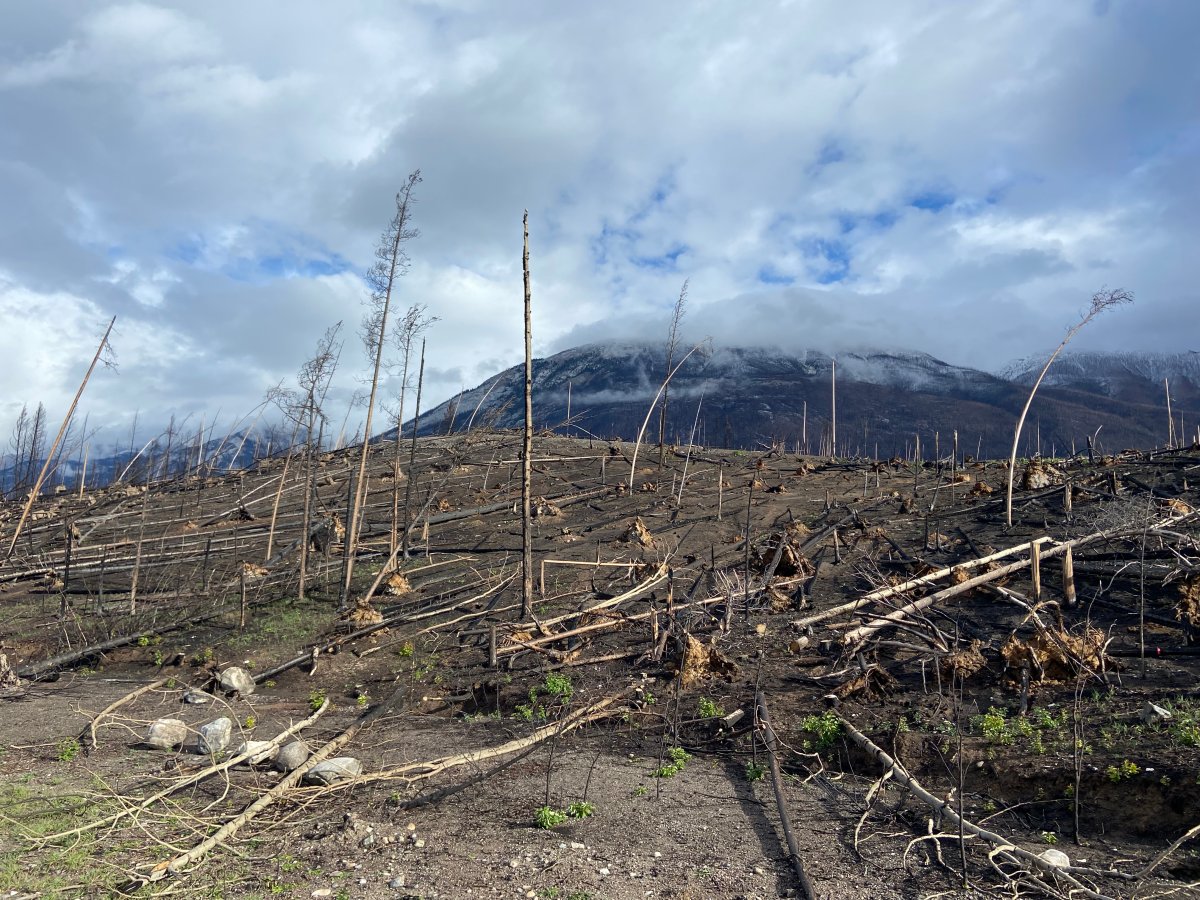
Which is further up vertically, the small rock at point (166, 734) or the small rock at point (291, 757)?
the small rock at point (291, 757)

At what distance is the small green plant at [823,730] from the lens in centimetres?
784

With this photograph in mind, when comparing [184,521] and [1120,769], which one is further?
[184,521]

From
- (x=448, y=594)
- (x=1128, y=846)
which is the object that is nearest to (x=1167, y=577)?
(x=1128, y=846)

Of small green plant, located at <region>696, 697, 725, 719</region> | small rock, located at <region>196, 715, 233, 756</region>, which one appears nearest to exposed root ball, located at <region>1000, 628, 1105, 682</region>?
small green plant, located at <region>696, 697, 725, 719</region>

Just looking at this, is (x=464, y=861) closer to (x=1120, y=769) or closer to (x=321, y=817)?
(x=321, y=817)

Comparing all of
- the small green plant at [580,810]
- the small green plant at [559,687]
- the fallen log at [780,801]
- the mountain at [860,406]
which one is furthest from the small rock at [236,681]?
the mountain at [860,406]

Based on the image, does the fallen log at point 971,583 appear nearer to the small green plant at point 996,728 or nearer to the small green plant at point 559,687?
the small green plant at point 996,728

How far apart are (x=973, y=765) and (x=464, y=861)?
4.58m

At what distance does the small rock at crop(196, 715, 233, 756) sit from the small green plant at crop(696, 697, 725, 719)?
527 cm

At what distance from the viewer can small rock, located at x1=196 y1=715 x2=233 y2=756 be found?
26.5 ft

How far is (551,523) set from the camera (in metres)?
20.9

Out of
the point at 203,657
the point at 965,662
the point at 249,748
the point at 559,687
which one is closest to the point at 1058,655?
the point at 965,662

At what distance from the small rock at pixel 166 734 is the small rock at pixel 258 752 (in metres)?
1.38

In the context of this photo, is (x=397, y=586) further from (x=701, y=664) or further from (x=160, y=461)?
(x=160, y=461)
